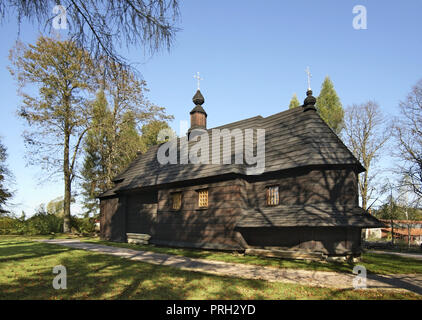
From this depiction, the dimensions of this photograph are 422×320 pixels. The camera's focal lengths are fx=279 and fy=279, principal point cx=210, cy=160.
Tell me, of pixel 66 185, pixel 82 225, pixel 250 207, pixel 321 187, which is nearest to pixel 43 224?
pixel 82 225

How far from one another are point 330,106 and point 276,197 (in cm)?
2525

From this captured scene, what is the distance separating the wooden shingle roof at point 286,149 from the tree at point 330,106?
18615mm

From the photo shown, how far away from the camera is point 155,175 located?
65.5ft

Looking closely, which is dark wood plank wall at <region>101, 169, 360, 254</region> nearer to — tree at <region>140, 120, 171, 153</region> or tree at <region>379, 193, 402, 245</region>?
tree at <region>140, 120, 171, 153</region>

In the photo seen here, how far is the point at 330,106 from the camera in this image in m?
35.3

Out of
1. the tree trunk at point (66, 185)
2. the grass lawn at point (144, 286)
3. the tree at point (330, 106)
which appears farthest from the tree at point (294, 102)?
the grass lawn at point (144, 286)

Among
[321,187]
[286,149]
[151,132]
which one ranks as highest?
[151,132]

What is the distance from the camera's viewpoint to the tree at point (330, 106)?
33.5m

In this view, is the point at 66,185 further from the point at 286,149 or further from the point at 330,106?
the point at 330,106

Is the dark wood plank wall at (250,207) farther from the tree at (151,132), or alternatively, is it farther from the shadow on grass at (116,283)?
the tree at (151,132)

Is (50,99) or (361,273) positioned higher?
(50,99)

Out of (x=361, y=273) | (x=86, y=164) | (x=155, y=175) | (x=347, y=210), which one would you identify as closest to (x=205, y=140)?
(x=155, y=175)
